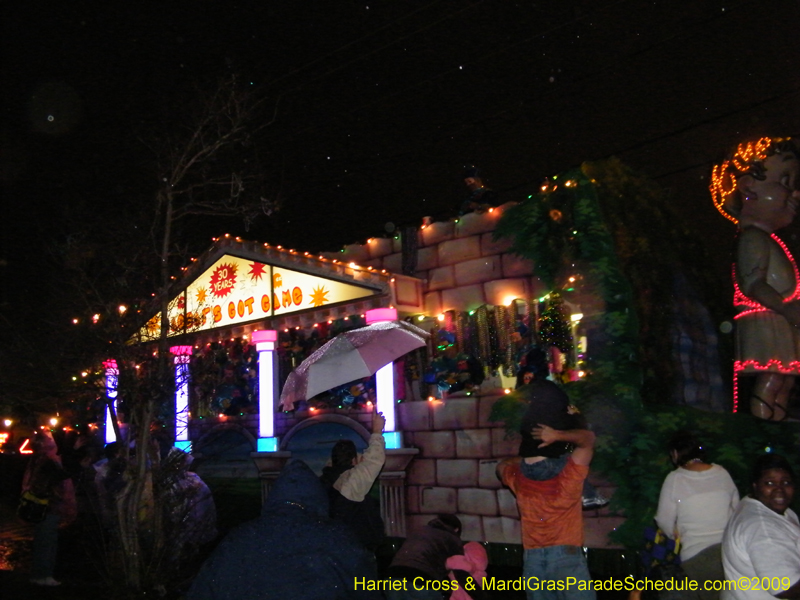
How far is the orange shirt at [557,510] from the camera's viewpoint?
205 inches

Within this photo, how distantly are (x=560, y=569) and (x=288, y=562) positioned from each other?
8.28ft

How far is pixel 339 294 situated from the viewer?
1044 centimetres

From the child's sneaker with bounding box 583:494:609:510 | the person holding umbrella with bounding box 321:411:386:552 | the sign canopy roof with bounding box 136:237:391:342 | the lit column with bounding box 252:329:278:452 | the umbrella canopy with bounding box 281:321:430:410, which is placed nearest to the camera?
the person holding umbrella with bounding box 321:411:386:552

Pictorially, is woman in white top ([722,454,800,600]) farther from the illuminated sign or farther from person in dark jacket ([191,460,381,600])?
the illuminated sign

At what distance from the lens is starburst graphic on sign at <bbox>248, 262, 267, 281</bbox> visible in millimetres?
11594

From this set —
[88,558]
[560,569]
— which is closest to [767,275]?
[560,569]

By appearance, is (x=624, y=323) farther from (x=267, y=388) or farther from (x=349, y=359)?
(x=267, y=388)

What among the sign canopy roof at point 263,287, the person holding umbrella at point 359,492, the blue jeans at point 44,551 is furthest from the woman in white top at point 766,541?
the blue jeans at point 44,551

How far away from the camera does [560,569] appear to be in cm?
519

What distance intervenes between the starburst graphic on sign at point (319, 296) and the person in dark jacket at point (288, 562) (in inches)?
279

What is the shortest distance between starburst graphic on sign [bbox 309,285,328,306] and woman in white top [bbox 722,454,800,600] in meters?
7.16

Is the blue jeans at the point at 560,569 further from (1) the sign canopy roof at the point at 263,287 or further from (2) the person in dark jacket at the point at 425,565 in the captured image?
(1) the sign canopy roof at the point at 263,287

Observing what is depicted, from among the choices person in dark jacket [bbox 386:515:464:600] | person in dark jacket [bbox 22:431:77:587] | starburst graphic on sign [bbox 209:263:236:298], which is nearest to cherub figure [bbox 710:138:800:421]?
person in dark jacket [bbox 386:515:464:600]

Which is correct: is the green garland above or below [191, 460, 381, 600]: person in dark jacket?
above
